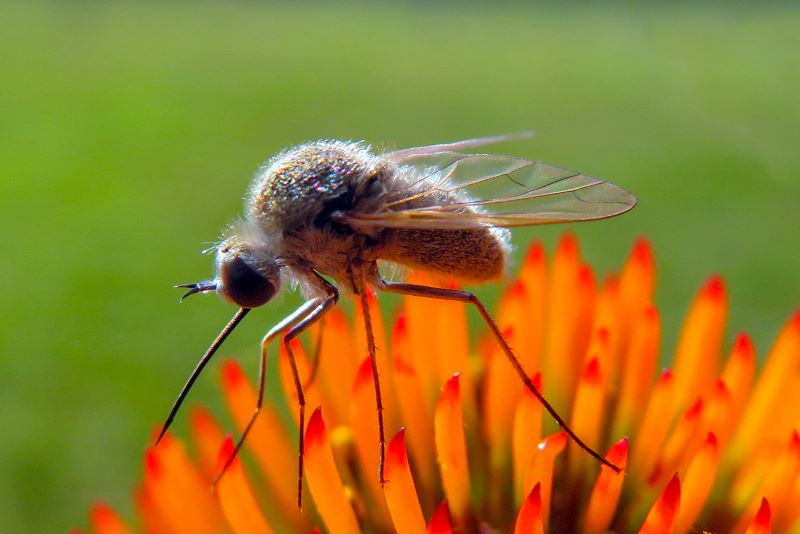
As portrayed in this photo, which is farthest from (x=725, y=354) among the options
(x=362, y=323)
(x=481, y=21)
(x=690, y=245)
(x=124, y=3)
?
(x=124, y=3)

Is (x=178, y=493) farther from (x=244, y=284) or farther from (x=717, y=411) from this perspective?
(x=717, y=411)

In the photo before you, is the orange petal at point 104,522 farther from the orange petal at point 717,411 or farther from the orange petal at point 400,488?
the orange petal at point 717,411

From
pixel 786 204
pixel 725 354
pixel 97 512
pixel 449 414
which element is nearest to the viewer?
pixel 449 414

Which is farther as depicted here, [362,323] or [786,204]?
[786,204]

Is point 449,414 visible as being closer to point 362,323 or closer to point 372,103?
point 362,323

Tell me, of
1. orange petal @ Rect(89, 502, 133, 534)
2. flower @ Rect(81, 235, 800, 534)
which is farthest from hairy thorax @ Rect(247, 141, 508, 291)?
orange petal @ Rect(89, 502, 133, 534)

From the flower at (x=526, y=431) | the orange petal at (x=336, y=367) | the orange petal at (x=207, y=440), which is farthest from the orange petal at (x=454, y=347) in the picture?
the orange petal at (x=207, y=440)
